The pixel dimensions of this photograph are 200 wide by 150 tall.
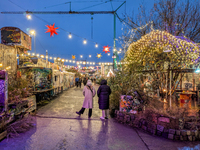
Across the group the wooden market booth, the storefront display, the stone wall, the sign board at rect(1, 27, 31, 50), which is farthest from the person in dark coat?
→ the sign board at rect(1, 27, 31, 50)

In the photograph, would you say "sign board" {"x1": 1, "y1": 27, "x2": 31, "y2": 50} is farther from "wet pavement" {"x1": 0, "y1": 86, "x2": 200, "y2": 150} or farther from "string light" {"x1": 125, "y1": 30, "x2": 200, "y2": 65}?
"string light" {"x1": 125, "y1": 30, "x2": 200, "y2": 65}

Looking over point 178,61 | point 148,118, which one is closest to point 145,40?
point 178,61

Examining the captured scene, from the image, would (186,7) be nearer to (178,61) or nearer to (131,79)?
(178,61)

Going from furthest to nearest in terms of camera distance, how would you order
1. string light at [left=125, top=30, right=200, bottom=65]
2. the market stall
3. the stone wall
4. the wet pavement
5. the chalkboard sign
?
the chalkboard sign, the market stall, string light at [left=125, top=30, right=200, bottom=65], the stone wall, the wet pavement

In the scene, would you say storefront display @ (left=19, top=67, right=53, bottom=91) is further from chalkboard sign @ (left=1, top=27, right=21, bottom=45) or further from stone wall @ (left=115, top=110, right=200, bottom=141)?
stone wall @ (left=115, top=110, right=200, bottom=141)

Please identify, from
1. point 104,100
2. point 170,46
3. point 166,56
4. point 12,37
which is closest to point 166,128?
point 104,100

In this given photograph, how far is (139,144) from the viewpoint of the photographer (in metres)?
3.42

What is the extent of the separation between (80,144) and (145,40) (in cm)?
549

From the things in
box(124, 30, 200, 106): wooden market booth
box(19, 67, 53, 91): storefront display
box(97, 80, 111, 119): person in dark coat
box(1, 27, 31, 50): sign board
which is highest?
box(1, 27, 31, 50): sign board

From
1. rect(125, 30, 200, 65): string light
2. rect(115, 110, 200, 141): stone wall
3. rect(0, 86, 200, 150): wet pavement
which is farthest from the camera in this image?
rect(125, 30, 200, 65): string light

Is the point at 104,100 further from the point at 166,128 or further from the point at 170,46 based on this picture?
the point at 170,46

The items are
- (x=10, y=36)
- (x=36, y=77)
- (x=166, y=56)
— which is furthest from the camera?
(x=10, y=36)

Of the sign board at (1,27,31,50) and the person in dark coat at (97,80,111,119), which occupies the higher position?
the sign board at (1,27,31,50)

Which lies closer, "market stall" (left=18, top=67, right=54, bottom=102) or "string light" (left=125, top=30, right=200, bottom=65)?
"string light" (left=125, top=30, right=200, bottom=65)
